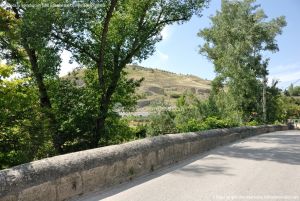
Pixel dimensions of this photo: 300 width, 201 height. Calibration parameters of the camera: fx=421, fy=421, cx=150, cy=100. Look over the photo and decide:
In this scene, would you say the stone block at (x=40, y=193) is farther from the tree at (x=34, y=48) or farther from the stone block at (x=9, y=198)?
the tree at (x=34, y=48)

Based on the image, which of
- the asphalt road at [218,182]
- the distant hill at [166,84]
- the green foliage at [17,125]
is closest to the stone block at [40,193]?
the asphalt road at [218,182]

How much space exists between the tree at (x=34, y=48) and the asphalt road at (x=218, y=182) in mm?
7431

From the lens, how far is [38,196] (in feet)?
19.1

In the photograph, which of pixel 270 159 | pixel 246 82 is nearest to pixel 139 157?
pixel 270 159

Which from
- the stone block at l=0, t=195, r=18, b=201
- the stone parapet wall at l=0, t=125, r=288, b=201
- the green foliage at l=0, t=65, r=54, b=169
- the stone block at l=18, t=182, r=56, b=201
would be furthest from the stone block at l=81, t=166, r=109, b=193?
the green foliage at l=0, t=65, r=54, b=169

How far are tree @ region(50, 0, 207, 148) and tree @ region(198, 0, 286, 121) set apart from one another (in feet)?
73.9

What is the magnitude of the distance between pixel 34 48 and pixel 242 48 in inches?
1187

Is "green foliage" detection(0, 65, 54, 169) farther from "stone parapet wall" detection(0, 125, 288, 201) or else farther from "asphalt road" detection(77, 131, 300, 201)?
"asphalt road" detection(77, 131, 300, 201)

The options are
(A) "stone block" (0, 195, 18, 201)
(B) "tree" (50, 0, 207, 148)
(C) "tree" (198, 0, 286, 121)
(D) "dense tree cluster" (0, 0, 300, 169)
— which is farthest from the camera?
(C) "tree" (198, 0, 286, 121)

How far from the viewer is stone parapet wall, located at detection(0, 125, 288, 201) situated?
221 inches

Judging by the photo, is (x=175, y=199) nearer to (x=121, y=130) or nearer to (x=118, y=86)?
(x=121, y=130)

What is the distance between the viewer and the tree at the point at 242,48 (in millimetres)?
43281

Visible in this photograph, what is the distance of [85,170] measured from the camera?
6922 millimetres

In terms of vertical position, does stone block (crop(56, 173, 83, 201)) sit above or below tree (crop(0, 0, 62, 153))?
below
